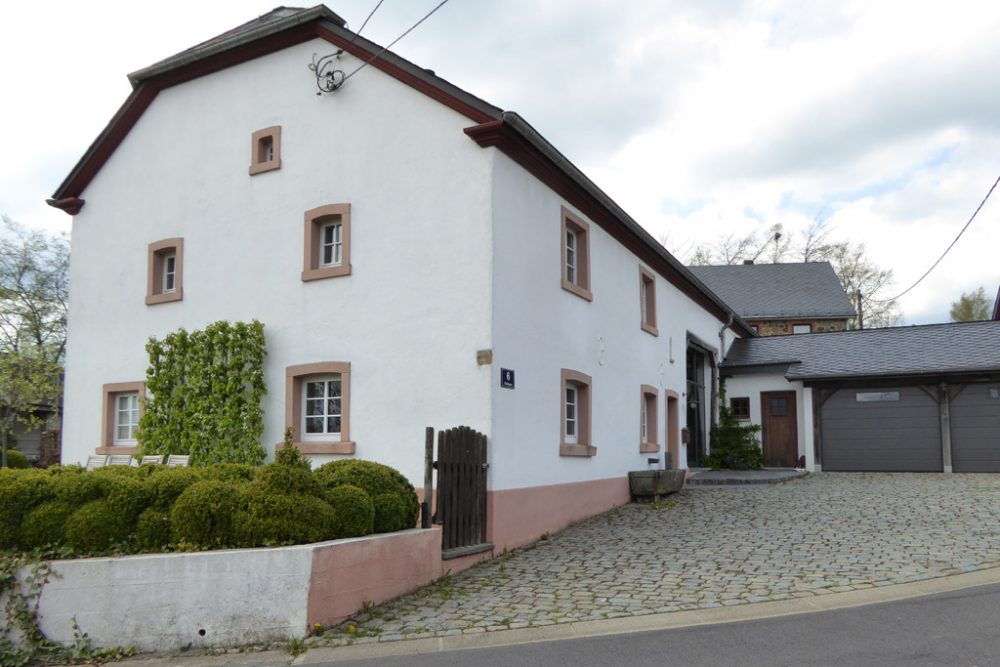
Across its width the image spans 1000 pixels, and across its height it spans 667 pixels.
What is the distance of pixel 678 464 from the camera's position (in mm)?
18297

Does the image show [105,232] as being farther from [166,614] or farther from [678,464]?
[678,464]

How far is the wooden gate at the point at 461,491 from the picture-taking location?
360 inches

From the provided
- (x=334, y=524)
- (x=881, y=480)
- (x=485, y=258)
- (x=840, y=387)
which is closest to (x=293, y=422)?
(x=485, y=258)

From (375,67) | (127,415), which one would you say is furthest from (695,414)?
(127,415)

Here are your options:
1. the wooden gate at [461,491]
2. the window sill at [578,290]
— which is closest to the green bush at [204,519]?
the wooden gate at [461,491]

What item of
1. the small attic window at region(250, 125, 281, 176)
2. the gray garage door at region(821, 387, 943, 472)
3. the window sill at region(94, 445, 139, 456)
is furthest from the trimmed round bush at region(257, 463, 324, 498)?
the gray garage door at region(821, 387, 943, 472)

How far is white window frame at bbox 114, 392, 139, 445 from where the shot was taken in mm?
14117

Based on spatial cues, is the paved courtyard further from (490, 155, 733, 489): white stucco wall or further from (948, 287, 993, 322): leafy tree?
(948, 287, 993, 322): leafy tree

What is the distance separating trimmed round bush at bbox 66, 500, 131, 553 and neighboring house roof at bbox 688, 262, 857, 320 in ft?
113

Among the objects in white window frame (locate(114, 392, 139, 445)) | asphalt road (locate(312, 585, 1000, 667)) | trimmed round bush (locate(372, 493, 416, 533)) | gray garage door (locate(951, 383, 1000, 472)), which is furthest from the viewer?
gray garage door (locate(951, 383, 1000, 472))

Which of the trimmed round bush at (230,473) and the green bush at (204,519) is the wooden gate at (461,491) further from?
the green bush at (204,519)

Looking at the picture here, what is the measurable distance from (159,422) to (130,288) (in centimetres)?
278

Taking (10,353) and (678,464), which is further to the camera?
(10,353)

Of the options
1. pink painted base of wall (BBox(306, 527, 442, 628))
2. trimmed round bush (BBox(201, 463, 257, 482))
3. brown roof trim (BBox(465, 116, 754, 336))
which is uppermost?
brown roof trim (BBox(465, 116, 754, 336))
